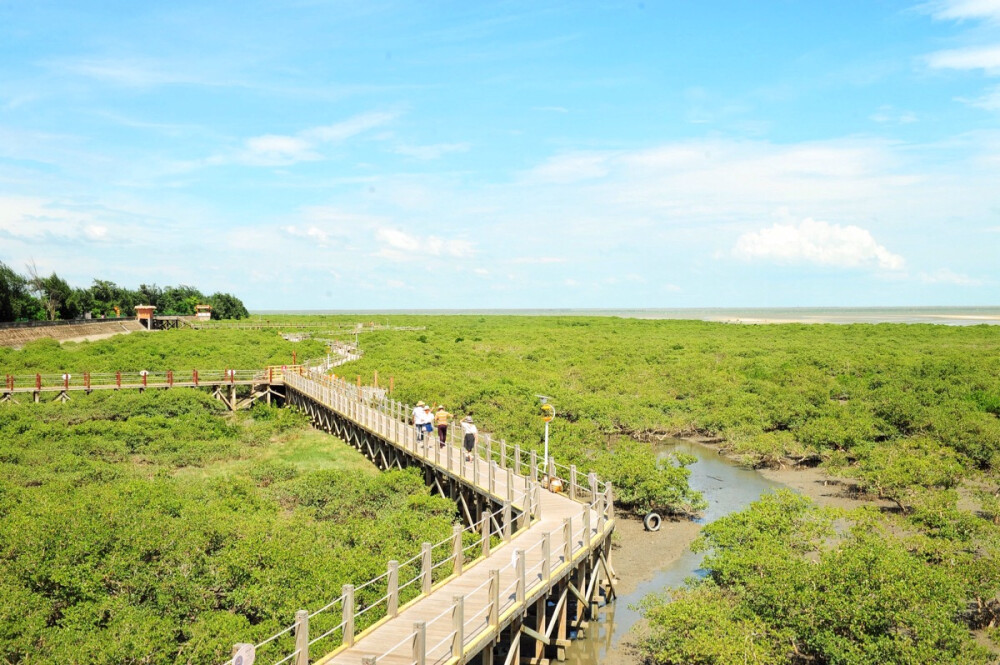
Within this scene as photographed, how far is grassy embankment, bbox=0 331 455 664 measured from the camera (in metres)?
11.5

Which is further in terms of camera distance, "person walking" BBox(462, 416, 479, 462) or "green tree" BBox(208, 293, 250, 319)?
"green tree" BBox(208, 293, 250, 319)

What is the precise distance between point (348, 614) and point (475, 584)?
10.3ft

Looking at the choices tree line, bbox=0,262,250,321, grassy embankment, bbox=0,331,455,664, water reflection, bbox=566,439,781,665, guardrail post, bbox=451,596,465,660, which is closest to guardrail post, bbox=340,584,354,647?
→ grassy embankment, bbox=0,331,455,664

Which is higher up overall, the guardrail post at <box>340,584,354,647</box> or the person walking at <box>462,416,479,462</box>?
the person walking at <box>462,416,479,462</box>

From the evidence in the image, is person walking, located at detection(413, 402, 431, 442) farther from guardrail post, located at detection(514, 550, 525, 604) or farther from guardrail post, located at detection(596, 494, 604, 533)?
guardrail post, located at detection(514, 550, 525, 604)

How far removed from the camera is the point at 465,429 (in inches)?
786

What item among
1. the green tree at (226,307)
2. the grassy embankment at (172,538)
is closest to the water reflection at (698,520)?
the grassy embankment at (172,538)

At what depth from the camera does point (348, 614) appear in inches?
382

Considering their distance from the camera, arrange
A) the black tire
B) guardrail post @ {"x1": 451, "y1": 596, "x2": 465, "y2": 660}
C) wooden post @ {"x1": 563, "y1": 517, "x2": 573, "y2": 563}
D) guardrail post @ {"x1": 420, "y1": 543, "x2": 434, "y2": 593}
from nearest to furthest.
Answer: guardrail post @ {"x1": 451, "y1": 596, "x2": 465, "y2": 660} → guardrail post @ {"x1": 420, "y1": 543, "x2": 434, "y2": 593} → wooden post @ {"x1": 563, "y1": 517, "x2": 573, "y2": 563} → the black tire

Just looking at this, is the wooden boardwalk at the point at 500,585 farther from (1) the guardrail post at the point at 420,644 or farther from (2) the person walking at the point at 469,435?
(2) the person walking at the point at 469,435

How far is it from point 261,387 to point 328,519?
25248 mm

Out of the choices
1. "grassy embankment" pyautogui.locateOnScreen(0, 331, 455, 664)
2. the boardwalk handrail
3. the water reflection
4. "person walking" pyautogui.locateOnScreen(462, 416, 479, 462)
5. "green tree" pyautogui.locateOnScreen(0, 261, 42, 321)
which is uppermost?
"green tree" pyautogui.locateOnScreen(0, 261, 42, 321)

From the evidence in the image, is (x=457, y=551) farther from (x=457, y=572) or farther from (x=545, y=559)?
(x=545, y=559)

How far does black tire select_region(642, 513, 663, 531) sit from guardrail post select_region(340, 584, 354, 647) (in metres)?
12.6
